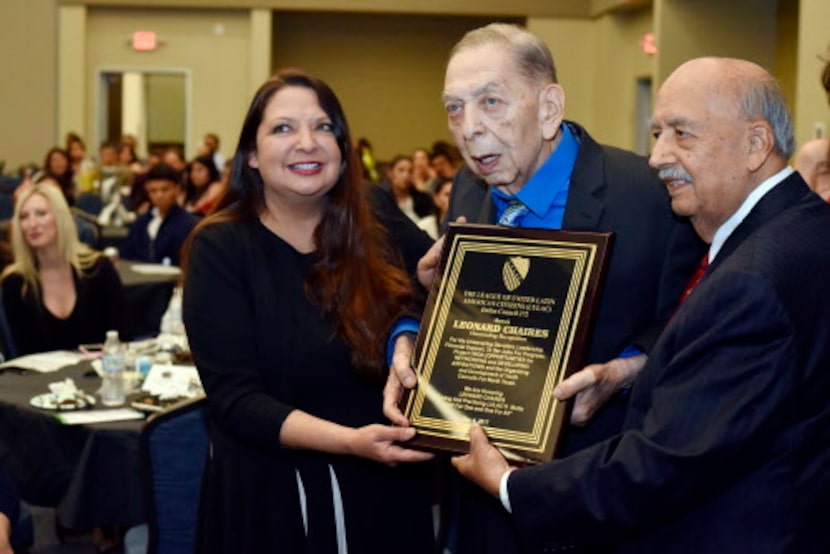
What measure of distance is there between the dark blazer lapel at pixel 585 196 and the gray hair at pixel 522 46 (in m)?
0.19

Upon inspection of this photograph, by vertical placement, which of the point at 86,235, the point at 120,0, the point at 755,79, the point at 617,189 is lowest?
the point at 86,235

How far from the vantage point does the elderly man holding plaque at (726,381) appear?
6.62ft

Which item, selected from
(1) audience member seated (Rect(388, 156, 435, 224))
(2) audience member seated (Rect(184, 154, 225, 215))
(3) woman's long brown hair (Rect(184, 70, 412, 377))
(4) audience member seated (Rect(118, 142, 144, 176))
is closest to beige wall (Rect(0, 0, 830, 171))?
(4) audience member seated (Rect(118, 142, 144, 176))

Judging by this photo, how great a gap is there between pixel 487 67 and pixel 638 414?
0.76m

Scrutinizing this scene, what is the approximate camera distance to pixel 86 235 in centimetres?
999

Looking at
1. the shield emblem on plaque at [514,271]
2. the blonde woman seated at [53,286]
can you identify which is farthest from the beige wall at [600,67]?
the shield emblem on plaque at [514,271]

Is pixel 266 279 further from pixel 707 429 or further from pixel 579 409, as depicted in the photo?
pixel 707 429

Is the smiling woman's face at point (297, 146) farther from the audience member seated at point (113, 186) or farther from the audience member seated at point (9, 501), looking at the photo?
the audience member seated at point (113, 186)

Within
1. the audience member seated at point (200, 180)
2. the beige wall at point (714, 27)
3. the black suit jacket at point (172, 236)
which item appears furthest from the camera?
the beige wall at point (714, 27)

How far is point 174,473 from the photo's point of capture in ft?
13.4

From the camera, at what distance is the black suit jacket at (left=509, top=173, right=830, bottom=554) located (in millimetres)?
2012

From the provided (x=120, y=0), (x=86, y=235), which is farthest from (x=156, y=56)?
(x=86, y=235)

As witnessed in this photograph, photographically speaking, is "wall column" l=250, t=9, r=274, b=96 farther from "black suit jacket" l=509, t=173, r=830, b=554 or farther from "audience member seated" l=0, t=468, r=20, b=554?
"black suit jacket" l=509, t=173, r=830, b=554

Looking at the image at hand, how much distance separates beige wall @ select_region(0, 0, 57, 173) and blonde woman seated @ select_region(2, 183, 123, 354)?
14704mm
